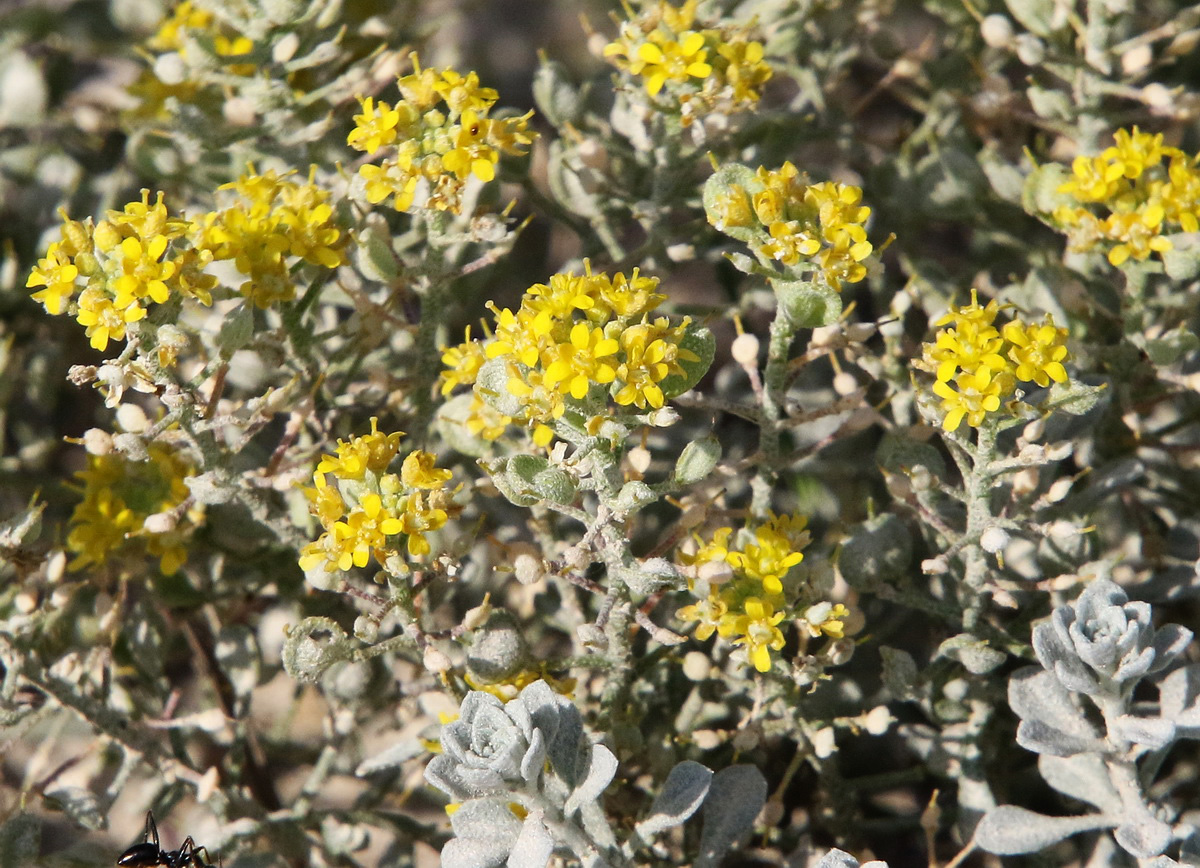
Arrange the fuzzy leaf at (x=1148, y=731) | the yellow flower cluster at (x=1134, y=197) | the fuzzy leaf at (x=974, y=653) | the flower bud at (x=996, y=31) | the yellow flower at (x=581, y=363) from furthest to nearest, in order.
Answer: the flower bud at (x=996, y=31)
the yellow flower cluster at (x=1134, y=197)
the fuzzy leaf at (x=974, y=653)
the fuzzy leaf at (x=1148, y=731)
the yellow flower at (x=581, y=363)

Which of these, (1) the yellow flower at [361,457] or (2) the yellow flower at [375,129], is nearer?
(1) the yellow flower at [361,457]

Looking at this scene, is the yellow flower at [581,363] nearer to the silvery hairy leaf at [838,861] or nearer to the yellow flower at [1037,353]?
the yellow flower at [1037,353]

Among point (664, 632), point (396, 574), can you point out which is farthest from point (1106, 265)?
point (396, 574)

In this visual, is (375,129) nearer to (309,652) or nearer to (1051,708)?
(309,652)

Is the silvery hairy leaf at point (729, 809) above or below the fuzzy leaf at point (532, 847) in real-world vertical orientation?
below

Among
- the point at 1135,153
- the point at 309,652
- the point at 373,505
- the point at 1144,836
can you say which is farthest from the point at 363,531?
the point at 1135,153

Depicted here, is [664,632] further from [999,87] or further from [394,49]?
[394,49]

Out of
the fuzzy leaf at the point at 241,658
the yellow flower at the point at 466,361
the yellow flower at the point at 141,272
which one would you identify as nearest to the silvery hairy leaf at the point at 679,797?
the yellow flower at the point at 466,361
